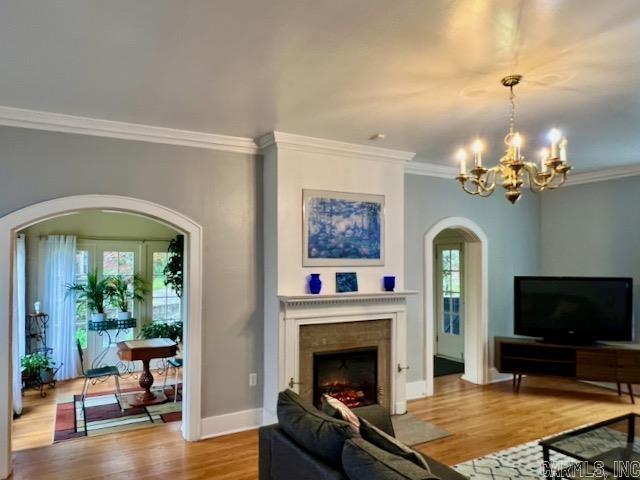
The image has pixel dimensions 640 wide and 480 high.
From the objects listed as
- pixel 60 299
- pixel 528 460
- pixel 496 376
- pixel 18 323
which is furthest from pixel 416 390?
pixel 60 299

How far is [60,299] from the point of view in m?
6.30

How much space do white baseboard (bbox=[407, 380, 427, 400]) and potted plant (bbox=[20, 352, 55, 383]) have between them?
4587 mm

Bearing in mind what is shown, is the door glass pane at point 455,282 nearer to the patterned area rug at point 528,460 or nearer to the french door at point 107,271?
the patterned area rug at point 528,460

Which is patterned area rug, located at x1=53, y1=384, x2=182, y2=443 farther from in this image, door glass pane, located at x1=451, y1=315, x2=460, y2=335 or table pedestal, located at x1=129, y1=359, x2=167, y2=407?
door glass pane, located at x1=451, y1=315, x2=460, y2=335

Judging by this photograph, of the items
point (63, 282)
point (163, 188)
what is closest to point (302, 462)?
point (163, 188)

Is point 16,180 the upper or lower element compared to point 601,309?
upper

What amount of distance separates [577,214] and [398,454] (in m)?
5.37

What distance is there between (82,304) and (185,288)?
3373 millimetres

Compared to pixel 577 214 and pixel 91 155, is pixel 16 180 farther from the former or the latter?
pixel 577 214

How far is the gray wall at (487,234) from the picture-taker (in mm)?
5309

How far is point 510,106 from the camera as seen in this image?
329 cm

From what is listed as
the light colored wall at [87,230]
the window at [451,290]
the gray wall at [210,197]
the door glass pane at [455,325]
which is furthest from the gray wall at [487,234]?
the light colored wall at [87,230]

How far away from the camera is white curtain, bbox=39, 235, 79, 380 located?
6.21 metres

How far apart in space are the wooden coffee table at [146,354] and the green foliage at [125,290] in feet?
5.42
